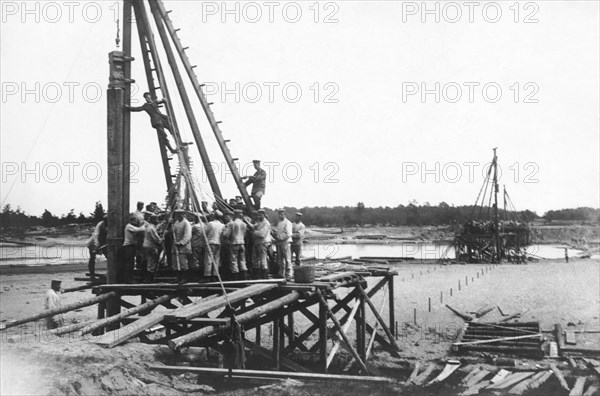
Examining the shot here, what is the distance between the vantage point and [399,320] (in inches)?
839

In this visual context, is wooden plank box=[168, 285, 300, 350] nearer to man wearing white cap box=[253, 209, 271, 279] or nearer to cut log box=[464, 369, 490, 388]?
man wearing white cap box=[253, 209, 271, 279]

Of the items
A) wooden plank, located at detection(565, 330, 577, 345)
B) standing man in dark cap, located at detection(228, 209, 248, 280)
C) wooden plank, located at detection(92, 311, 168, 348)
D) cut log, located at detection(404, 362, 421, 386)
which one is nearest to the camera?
wooden plank, located at detection(92, 311, 168, 348)

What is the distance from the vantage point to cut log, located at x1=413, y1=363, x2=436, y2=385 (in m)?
13.0

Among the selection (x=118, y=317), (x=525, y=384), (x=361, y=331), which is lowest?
(x=525, y=384)

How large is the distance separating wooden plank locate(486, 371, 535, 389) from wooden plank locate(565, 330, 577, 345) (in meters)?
4.08

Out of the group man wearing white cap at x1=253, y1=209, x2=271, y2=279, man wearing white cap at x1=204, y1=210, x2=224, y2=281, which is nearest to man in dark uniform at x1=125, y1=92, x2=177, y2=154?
man wearing white cap at x1=204, y1=210, x2=224, y2=281

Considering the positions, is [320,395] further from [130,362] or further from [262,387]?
[130,362]

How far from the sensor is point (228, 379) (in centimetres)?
947

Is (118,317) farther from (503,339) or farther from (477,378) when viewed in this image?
(503,339)

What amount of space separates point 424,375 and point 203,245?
6082 millimetres

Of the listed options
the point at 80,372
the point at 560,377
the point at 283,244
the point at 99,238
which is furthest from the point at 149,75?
the point at 560,377

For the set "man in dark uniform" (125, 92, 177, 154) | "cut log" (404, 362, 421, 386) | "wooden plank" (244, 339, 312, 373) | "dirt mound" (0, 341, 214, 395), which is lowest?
"cut log" (404, 362, 421, 386)

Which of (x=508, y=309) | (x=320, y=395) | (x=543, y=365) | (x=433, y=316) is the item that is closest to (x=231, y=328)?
(x=320, y=395)

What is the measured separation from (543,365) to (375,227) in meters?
79.8
